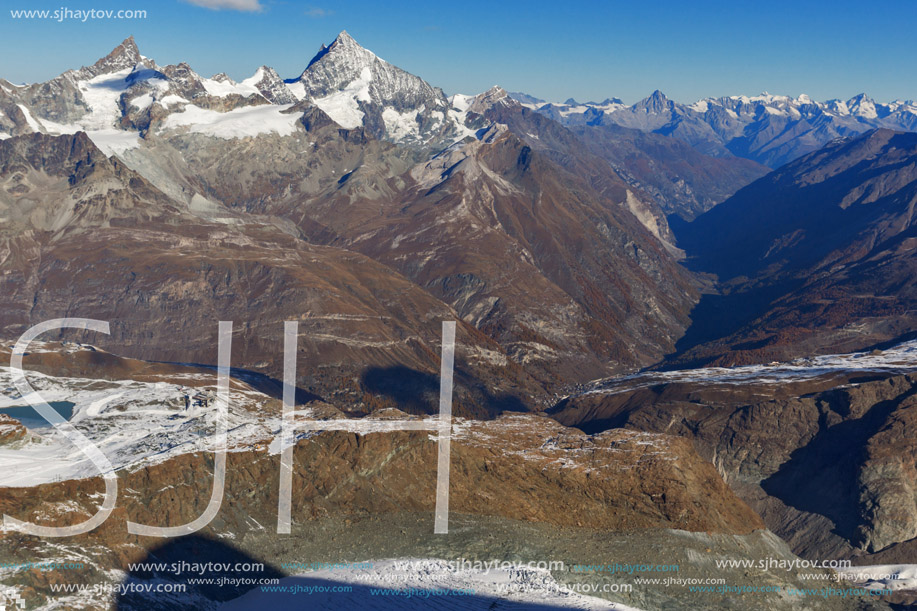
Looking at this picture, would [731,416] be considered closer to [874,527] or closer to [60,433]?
[874,527]

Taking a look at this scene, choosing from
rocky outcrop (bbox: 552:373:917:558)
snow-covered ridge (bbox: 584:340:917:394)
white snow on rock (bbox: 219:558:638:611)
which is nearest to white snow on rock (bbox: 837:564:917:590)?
rocky outcrop (bbox: 552:373:917:558)

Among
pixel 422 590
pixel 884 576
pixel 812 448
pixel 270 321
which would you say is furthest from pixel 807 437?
pixel 270 321

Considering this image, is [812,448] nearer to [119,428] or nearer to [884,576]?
[884,576]

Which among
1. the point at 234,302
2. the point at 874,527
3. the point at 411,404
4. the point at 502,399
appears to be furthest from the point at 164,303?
the point at 874,527

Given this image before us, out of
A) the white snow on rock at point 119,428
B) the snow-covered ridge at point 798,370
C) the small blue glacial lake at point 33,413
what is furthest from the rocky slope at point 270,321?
the small blue glacial lake at point 33,413

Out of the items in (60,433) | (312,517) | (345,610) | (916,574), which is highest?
(60,433)

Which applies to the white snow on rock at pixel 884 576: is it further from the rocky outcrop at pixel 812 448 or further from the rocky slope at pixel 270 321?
the rocky slope at pixel 270 321
